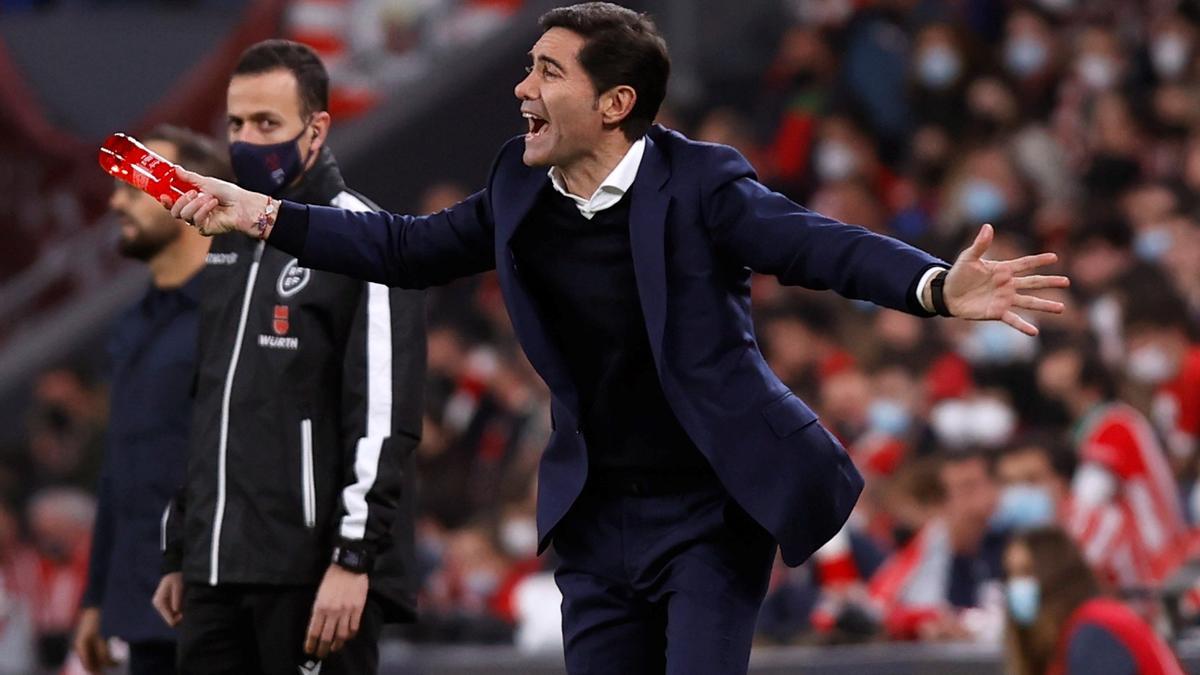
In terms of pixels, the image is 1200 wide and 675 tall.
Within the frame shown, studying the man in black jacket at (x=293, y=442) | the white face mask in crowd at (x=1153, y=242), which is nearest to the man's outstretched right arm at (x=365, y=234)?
the man in black jacket at (x=293, y=442)

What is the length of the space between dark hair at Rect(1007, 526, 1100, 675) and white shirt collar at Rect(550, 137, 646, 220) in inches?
86.1

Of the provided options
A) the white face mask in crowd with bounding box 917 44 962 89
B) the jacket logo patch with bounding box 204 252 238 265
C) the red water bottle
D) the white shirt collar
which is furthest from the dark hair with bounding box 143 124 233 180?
the white face mask in crowd with bounding box 917 44 962 89

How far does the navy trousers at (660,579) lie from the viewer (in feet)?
15.3

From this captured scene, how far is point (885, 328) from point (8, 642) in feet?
15.9

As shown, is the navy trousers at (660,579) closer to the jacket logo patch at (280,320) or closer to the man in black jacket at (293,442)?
the man in black jacket at (293,442)

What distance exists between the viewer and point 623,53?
4801mm

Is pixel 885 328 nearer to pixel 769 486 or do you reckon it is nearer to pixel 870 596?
pixel 870 596

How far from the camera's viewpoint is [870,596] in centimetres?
909

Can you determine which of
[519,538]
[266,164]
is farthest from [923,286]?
[519,538]

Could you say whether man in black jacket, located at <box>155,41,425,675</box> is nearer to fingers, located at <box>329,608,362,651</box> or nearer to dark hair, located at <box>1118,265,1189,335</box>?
fingers, located at <box>329,608,362,651</box>

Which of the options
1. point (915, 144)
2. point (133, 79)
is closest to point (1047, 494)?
point (915, 144)

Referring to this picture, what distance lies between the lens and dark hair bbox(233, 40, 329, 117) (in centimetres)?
559

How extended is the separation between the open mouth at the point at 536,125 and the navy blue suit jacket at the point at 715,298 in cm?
10

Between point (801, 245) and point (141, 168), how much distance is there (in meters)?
1.44
